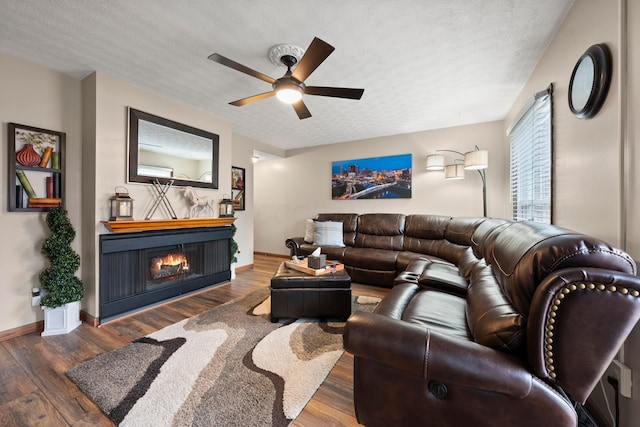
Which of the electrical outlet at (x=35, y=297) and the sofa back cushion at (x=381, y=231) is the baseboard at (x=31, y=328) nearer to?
the electrical outlet at (x=35, y=297)

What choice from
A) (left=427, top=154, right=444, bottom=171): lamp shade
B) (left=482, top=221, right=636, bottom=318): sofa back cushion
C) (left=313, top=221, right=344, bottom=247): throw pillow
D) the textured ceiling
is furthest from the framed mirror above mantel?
(left=482, top=221, right=636, bottom=318): sofa back cushion

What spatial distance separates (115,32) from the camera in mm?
1846

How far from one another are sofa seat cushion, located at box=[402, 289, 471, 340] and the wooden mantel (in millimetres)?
2737

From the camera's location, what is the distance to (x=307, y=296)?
2.31 meters

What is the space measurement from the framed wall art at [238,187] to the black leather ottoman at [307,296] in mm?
2407

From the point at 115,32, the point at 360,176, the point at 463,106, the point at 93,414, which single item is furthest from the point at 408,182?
the point at 93,414

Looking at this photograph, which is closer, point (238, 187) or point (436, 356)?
→ point (436, 356)

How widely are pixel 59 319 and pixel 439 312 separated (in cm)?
328

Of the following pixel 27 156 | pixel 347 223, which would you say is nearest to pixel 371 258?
pixel 347 223

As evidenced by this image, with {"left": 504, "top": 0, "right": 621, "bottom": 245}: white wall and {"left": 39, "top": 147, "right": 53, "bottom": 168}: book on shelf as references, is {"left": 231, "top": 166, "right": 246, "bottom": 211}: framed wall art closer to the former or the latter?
{"left": 39, "top": 147, "right": 53, "bottom": 168}: book on shelf

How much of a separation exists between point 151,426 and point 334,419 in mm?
958

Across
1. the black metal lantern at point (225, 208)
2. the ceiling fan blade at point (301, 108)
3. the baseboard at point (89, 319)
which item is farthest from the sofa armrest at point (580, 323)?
the black metal lantern at point (225, 208)

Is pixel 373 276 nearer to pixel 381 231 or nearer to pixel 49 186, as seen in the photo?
pixel 381 231

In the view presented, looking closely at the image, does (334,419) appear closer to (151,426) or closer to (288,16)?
(151,426)
